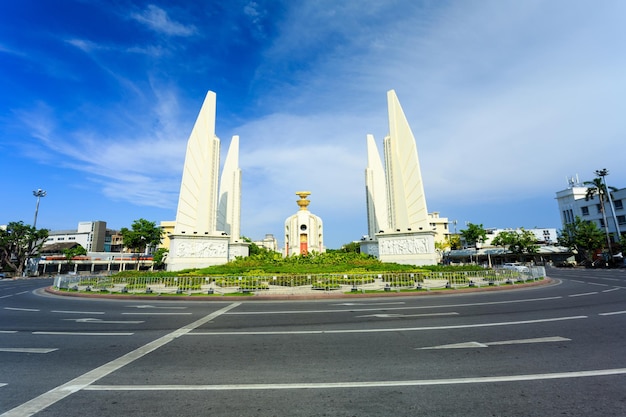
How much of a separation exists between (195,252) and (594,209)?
64322mm

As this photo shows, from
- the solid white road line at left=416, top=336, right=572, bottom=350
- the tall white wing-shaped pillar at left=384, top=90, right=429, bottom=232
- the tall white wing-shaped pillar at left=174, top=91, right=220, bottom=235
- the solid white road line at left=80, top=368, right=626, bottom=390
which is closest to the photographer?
the solid white road line at left=80, top=368, right=626, bottom=390

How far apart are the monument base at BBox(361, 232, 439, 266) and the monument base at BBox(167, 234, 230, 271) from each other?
15.7 meters

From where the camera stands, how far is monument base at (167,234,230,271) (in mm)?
27719

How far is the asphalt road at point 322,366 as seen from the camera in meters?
3.56

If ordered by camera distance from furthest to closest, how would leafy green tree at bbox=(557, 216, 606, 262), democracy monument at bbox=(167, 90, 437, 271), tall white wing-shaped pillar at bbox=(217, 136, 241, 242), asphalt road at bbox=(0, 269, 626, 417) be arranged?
1. tall white wing-shaped pillar at bbox=(217, 136, 241, 242)
2. leafy green tree at bbox=(557, 216, 606, 262)
3. democracy monument at bbox=(167, 90, 437, 271)
4. asphalt road at bbox=(0, 269, 626, 417)

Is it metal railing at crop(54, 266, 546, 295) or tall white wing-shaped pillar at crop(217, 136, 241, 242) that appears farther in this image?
tall white wing-shaped pillar at crop(217, 136, 241, 242)

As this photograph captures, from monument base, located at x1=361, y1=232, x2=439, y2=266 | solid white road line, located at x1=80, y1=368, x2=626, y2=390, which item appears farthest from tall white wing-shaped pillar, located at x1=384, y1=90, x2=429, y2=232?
solid white road line, located at x1=80, y1=368, x2=626, y2=390

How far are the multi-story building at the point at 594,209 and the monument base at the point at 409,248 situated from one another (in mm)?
32187

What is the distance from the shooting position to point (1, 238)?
44.3m

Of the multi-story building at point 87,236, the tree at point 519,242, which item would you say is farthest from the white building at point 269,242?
the tree at point 519,242

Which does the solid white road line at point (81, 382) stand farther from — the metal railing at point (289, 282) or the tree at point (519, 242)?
the tree at point (519, 242)

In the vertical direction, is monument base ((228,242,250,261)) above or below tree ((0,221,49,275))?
below

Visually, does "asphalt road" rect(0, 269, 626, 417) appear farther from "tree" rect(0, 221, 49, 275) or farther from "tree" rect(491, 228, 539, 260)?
"tree" rect(0, 221, 49, 275)

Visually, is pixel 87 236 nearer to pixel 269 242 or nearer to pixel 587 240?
pixel 269 242
